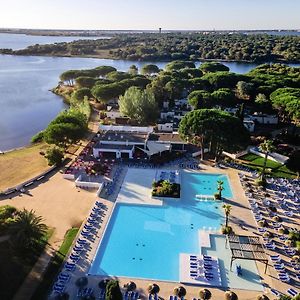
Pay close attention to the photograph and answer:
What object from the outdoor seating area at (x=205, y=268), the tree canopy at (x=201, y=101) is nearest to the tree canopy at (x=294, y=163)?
the outdoor seating area at (x=205, y=268)

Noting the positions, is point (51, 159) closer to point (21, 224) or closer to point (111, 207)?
point (111, 207)

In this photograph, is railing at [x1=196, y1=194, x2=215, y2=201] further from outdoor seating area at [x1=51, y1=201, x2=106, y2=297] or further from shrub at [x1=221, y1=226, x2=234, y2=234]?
outdoor seating area at [x1=51, y1=201, x2=106, y2=297]

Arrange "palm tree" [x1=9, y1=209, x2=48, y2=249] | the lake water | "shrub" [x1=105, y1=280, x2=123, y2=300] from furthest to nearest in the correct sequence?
the lake water → "palm tree" [x1=9, y1=209, x2=48, y2=249] → "shrub" [x1=105, y1=280, x2=123, y2=300]

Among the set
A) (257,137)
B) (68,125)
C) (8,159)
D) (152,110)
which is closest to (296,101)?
(257,137)

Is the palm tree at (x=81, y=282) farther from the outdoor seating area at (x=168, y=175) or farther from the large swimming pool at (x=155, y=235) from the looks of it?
the outdoor seating area at (x=168, y=175)

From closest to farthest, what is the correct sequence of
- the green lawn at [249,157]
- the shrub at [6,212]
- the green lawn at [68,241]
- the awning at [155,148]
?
1. the green lawn at [68,241]
2. the shrub at [6,212]
3. the awning at [155,148]
4. the green lawn at [249,157]

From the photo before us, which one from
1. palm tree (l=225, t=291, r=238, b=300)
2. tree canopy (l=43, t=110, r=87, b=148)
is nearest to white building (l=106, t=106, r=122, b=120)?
tree canopy (l=43, t=110, r=87, b=148)

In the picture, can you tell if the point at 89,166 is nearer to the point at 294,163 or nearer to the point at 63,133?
the point at 63,133
